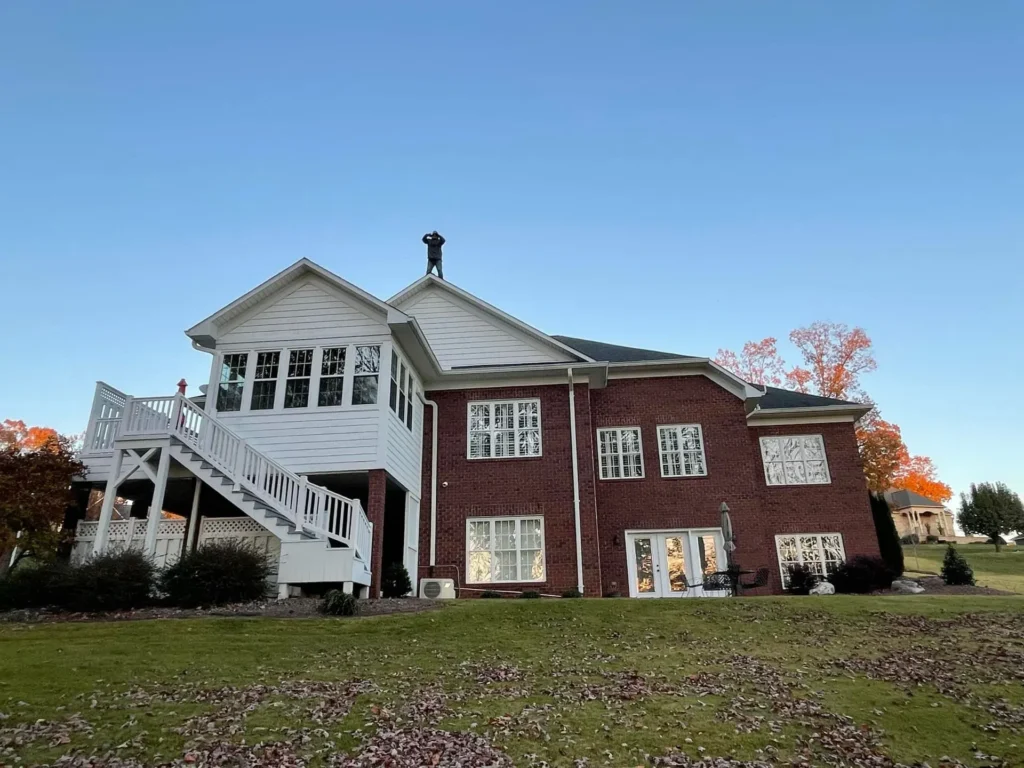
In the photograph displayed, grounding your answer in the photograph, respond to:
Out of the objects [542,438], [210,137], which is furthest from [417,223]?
[542,438]

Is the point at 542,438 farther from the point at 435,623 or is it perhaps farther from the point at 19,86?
the point at 19,86

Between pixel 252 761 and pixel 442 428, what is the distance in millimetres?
12738

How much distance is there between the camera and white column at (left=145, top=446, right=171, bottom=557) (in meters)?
13.2

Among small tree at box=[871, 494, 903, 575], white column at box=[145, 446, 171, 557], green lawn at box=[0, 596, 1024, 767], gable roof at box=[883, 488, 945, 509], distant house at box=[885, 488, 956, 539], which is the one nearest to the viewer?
green lawn at box=[0, 596, 1024, 767]

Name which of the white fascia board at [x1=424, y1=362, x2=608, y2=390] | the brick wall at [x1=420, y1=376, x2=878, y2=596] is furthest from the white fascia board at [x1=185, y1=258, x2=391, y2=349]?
the brick wall at [x1=420, y1=376, x2=878, y2=596]

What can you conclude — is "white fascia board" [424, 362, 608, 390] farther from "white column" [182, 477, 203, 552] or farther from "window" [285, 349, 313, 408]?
"white column" [182, 477, 203, 552]

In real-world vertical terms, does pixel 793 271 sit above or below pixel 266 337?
above

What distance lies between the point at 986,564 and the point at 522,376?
83.3 feet

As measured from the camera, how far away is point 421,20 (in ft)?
51.6

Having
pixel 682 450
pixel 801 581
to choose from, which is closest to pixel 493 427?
pixel 682 450

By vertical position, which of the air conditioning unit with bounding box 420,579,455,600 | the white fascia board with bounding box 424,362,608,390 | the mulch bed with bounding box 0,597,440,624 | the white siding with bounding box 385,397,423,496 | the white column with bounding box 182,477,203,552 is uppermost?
the white fascia board with bounding box 424,362,608,390

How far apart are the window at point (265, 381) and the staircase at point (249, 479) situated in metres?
1.31

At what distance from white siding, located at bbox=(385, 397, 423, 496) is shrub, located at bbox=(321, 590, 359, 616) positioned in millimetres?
3607

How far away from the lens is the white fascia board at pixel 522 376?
17.8 metres
